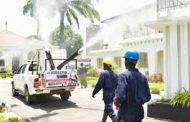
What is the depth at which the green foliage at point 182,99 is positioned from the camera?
29.1 ft

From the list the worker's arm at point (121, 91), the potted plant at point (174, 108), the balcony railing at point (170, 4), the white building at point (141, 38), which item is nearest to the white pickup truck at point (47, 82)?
the potted plant at point (174, 108)

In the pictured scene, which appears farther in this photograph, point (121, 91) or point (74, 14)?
point (74, 14)

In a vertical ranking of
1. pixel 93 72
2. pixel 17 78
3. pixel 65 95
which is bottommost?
pixel 65 95

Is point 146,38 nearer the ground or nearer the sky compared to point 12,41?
nearer the ground

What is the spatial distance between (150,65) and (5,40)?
27.2 m

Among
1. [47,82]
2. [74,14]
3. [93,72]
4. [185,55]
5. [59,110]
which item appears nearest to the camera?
[185,55]

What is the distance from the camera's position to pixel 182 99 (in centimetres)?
898

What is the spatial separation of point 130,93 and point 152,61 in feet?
Result: 66.2

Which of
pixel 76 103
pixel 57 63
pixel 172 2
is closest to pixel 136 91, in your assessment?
pixel 172 2

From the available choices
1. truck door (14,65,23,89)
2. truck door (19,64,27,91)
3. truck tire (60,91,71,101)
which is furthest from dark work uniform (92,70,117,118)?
truck door (14,65,23,89)

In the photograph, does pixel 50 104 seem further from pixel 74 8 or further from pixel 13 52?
pixel 13 52

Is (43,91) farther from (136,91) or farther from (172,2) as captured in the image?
(136,91)

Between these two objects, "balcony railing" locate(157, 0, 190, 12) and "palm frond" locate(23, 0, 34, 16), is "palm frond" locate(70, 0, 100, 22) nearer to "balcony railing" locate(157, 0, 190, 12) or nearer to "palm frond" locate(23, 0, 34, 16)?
"palm frond" locate(23, 0, 34, 16)

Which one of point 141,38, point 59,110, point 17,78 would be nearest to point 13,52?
point 141,38
